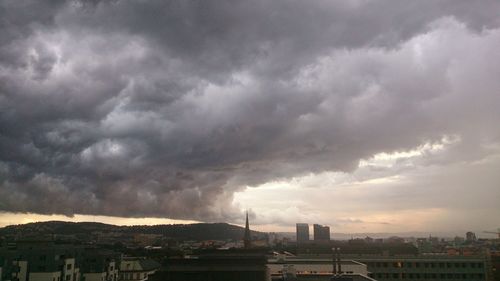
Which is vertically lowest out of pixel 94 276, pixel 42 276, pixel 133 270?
pixel 133 270

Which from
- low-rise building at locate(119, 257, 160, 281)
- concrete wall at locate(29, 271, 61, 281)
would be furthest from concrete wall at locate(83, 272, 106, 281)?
concrete wall at locate(29, 271, 61, 281)

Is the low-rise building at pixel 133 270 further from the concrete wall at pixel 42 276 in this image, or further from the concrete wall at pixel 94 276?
the concrete wall at pixel 42 276

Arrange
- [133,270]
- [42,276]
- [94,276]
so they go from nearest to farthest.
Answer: [42,276], [94,276], [133,270]

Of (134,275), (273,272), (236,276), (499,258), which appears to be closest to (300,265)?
(273,272)

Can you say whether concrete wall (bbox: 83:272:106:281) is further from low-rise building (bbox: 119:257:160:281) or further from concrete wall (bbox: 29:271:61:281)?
concrete wall (bbox: 29:271:61:281)

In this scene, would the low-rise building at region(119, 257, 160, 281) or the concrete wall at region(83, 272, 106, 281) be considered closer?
the concrete wall at region(83, 272, 106, 281)

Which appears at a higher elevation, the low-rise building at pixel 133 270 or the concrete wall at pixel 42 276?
the concrete wall at pixel 42 276

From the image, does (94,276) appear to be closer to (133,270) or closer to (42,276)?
(133,270)

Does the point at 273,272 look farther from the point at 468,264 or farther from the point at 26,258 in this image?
the point at 468,264

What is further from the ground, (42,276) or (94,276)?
(42,276)

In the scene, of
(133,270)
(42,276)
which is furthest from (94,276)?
(42,276)

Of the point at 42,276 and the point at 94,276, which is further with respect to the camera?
the point at 94,276

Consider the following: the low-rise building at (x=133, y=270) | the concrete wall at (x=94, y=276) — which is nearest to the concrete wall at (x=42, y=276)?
the concrete wall at (x=94, y=276)
